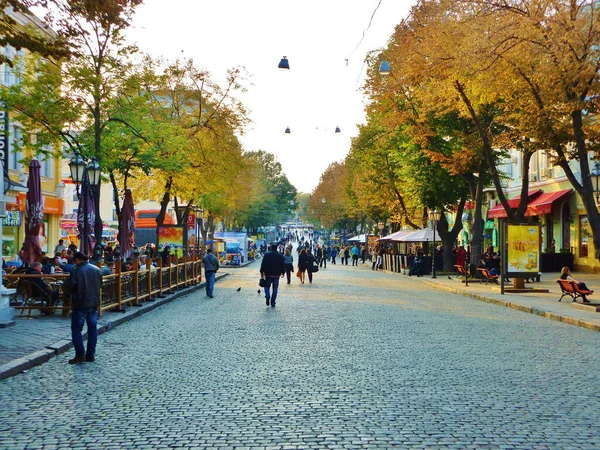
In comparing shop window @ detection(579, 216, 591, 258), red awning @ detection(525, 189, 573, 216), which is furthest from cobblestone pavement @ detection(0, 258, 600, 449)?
red awning @ detection(525, 189, 573, 216)

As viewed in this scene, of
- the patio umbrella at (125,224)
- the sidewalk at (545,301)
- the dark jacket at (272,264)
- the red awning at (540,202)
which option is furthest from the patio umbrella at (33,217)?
the red awning at (540,202)

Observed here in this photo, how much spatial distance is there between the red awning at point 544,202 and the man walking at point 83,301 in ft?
113

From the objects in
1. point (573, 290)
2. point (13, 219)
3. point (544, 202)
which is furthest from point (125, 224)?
point (544, 202)

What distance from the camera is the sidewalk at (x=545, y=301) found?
17.9 meters

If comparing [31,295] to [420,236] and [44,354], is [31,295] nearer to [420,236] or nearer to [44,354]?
[44,354]

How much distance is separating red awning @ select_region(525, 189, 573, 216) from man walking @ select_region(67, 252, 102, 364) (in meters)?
34.3

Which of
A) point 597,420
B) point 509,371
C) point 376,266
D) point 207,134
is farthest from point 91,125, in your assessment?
point 376,266

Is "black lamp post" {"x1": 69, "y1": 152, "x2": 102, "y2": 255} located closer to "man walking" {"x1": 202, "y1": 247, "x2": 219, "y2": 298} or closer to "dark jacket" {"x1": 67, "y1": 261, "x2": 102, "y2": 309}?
"man walking" {"x1": 202, "y1": 247, "x2": 219, "y2": 298}

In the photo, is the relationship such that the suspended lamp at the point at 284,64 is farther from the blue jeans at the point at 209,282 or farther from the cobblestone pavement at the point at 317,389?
the cobblestone pavement at the point at 317,389

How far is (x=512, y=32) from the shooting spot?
779 inches

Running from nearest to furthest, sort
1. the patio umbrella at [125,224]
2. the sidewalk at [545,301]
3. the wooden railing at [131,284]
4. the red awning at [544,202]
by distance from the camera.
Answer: the wooden railing at [131,284] < the sidewalk at [545,301] < the patio umbrella at [125,224] < the red awning at [544,202]

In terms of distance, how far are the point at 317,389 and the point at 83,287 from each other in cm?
433

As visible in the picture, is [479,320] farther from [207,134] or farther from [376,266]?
[376,266]

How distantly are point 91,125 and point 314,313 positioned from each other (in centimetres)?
1270
